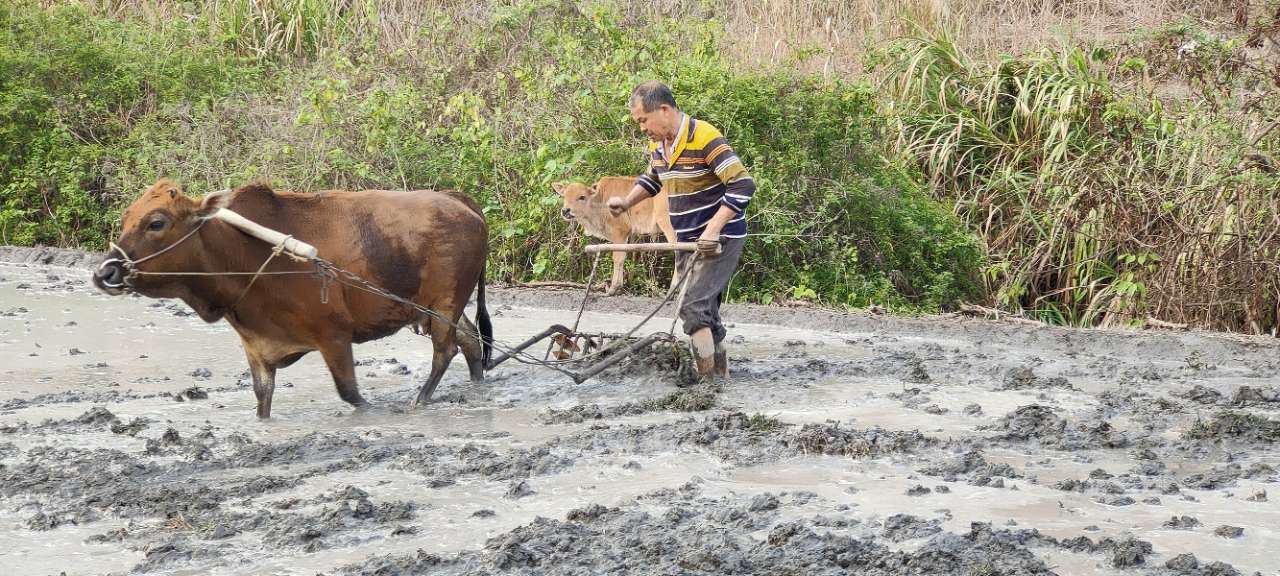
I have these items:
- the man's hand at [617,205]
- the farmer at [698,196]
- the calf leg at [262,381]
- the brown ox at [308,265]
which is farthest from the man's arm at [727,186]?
the calf leg at [262,381]

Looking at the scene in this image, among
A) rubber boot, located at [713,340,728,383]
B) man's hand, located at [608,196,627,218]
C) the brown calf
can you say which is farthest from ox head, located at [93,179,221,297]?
the brown calf

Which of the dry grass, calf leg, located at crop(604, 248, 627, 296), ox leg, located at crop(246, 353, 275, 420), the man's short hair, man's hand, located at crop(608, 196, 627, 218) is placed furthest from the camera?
the dry grass

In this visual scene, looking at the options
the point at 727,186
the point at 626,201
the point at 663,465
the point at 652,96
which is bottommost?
the point at 663,465

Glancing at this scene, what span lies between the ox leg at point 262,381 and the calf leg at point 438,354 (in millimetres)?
744

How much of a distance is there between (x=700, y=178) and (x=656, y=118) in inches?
16.1

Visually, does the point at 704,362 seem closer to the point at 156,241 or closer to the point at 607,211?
the point at 156,241

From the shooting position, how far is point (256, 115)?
1551cm

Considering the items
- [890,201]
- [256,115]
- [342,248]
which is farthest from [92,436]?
[256,115]

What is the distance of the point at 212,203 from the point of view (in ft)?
20.8

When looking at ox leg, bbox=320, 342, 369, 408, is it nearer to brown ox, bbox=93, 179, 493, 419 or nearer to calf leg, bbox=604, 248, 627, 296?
brown ox, bbox=93, 179, 493, 419

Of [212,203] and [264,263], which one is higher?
[212,203]

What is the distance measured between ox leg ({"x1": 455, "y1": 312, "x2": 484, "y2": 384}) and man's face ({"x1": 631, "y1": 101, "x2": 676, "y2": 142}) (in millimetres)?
1485

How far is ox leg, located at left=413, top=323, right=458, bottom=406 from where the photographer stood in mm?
6992

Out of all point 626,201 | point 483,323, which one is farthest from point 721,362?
point 483,323
